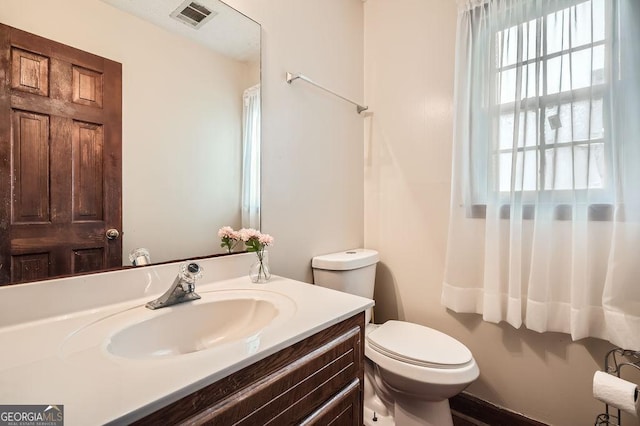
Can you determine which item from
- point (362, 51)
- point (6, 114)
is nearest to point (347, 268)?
point (6, 114)

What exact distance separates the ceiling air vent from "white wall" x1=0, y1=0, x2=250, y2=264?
0.07m

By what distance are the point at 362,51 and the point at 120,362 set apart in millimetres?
1994

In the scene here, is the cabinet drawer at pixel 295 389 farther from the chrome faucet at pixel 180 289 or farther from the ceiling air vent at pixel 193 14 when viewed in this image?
the ceiling air vent at pixel 193 14

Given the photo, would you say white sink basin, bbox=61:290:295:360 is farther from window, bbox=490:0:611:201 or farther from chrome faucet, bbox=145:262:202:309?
window, bbox=490:0:611:201

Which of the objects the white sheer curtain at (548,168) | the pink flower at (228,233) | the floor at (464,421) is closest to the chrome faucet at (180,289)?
the pink flower at (228,233)

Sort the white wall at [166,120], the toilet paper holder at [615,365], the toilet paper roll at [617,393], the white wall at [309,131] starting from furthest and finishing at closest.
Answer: the white wall at [309,131]
the toilet paper holder at [615,365]
the toilet paper roll at [617,393]
the white wall at [166,120]

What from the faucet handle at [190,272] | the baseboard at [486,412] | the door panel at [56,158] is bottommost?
the baseboard at [486,412]

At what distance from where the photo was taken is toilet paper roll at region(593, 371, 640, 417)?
0.90 meters

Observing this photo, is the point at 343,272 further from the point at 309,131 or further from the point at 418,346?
the point at 309,131

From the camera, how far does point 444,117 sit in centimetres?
150

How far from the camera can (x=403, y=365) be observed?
1105 millimetres

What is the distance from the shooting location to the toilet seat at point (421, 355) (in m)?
1.05

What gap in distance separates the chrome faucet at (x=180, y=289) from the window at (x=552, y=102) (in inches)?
52.1

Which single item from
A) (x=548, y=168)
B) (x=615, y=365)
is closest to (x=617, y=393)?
(x=615, y=365)
